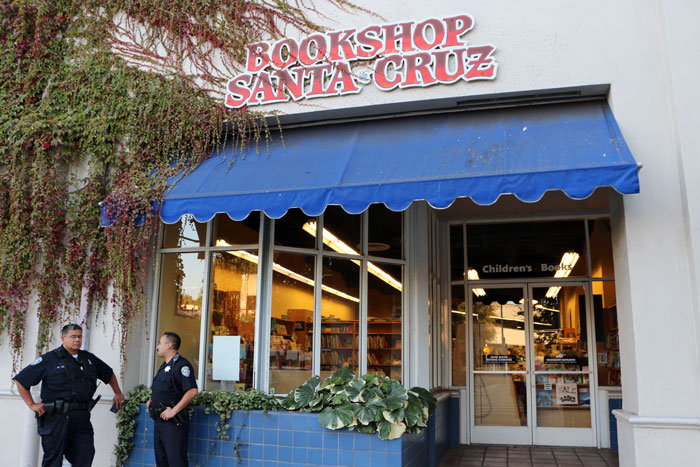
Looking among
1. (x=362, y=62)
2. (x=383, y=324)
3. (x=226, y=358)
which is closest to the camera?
(x=362, y=62)

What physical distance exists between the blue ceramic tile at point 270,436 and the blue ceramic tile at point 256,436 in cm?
4

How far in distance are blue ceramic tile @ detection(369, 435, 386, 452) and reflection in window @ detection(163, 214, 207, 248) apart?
10.7 feet

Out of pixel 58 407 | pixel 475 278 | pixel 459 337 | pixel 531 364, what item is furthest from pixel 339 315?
pixel 531 364

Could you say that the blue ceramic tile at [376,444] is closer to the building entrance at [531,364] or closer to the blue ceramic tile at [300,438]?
the blue ceramic tile at [300,438]

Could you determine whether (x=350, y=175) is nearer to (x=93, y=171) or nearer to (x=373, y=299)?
(x=373, y=299)

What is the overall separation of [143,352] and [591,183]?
547cm

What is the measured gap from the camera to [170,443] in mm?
6297

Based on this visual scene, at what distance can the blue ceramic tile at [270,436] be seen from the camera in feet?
21.7

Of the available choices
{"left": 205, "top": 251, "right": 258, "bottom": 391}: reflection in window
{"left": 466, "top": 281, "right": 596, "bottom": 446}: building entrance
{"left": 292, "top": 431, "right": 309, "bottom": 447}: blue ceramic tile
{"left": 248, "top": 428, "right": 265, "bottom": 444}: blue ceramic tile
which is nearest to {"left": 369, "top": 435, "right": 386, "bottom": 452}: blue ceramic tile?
{"left": 292, "top": 431, "right": 309, "bottom": 447}: blue ceramic tile

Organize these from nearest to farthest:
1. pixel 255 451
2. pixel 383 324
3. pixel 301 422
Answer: pixel 301 422 → pixel 255 451 → pixel 383 324

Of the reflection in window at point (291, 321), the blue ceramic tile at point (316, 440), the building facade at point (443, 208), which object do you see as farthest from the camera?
the reflection in window at point (291, 321)

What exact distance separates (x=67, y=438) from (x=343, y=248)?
3787 mm

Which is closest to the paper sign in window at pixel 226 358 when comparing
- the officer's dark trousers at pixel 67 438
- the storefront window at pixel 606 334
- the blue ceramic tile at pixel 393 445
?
the officer's dark trousers at pixel 67 438

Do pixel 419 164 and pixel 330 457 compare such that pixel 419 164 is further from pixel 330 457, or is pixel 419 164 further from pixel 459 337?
pixel 459 337
